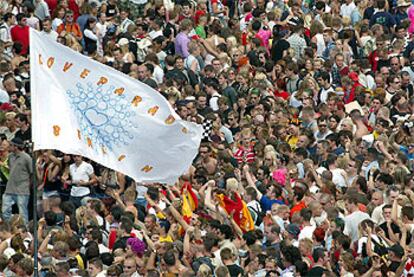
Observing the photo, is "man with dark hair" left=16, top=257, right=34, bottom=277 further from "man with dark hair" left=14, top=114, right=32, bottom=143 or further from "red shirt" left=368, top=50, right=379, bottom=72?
"red shirt" left=368, top=50, right=379, bottom=72

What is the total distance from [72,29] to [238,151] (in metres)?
6.32

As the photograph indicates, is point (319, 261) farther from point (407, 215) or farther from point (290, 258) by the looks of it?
point (407, 215)

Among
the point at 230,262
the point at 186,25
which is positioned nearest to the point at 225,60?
the point at 186,25

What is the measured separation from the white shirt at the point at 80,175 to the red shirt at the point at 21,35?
17.6 feet

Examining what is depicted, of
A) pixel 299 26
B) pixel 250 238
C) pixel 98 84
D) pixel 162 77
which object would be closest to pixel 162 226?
pixel 250 238

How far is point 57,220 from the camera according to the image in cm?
2520

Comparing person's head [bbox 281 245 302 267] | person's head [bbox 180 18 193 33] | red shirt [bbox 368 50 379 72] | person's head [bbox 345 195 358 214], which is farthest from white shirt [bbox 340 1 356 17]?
person's head [bbox 281 245 302 267]

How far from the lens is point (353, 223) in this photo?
24000mm

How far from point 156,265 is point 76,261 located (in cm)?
97

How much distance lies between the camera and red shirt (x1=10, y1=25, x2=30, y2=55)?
3222cm

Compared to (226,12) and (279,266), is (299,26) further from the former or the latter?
(279,266)

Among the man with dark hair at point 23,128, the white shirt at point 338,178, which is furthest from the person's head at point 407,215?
the man with dark hair at point 23,128

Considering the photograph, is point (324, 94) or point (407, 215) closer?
point (407, 215)

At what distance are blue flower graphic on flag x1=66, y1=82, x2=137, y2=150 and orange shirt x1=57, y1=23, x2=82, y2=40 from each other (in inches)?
498
